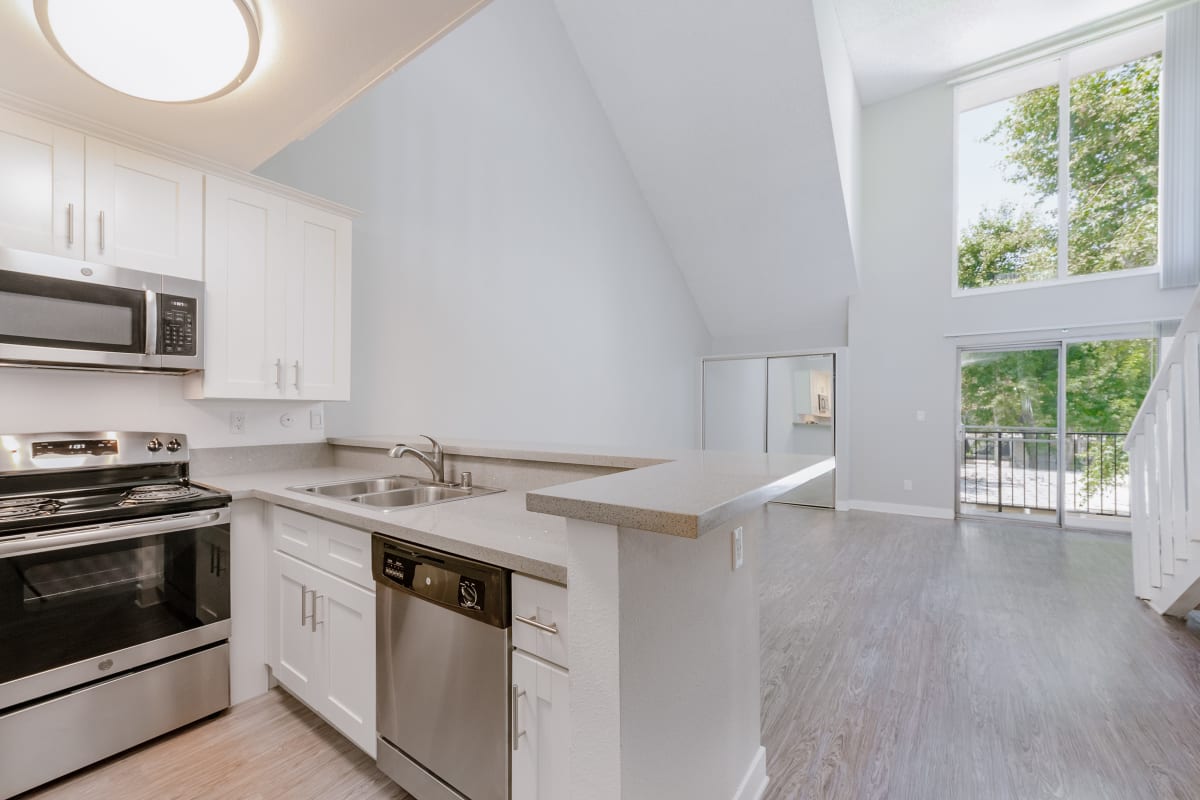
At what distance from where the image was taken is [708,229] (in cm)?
585

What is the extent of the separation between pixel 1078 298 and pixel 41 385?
7.39m

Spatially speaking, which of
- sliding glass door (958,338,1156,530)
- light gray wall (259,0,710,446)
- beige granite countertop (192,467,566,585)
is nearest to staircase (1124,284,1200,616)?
sliding glass door (958,338,1156,530)

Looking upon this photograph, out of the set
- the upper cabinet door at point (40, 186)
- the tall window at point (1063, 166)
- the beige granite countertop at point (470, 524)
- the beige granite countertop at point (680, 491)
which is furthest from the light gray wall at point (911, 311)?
the upper cabinet door at point (40, 186)

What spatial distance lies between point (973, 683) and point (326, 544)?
2.68 metres

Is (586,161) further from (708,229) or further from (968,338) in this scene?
(968,338)

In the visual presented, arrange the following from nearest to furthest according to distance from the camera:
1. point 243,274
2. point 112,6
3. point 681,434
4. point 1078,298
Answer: point 112,6, point 243,274, point 1078,298, point 681,434

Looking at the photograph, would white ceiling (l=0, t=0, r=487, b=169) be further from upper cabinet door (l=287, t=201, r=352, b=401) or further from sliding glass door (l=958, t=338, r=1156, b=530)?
sliding glass door (l=958, t=338, r=1156, b=530)

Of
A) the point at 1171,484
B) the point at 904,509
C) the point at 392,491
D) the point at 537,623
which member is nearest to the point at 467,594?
the point at 537,623

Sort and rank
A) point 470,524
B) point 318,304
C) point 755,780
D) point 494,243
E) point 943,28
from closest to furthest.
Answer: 1. point 470,524
2. point 755,780
3. point 318,304
4. point 494,243
5. point 943,28

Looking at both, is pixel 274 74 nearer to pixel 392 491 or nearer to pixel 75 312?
pixel 75 312

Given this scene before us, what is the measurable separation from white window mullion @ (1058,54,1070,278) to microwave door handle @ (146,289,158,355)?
706 cm

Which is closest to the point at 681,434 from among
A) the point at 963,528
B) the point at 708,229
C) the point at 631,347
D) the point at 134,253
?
the point at 631,347

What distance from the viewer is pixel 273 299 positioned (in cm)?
232

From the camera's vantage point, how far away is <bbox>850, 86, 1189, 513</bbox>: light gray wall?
5.47 m
